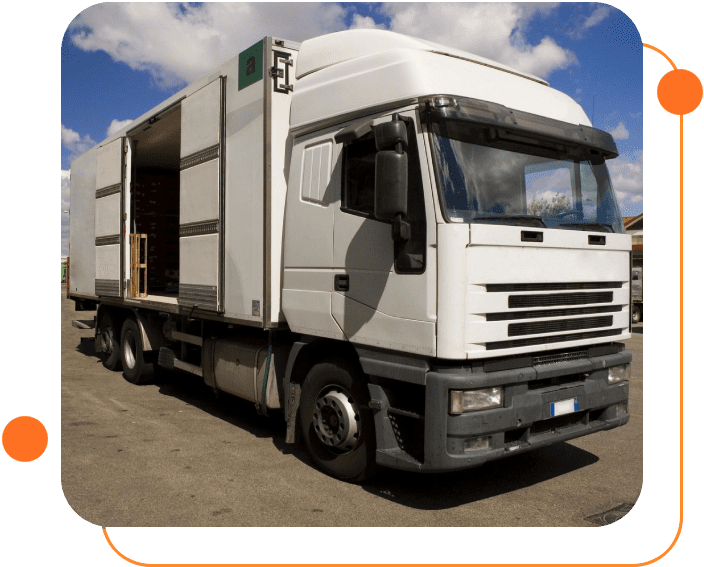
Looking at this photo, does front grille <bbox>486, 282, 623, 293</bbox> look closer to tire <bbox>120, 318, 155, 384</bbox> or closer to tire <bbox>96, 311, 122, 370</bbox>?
tire <bbox>120, 318, 155, 384</bbox>

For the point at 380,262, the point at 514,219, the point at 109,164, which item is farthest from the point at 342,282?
the point at 109,164

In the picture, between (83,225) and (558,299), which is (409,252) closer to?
(558,299)

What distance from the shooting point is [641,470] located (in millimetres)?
5586

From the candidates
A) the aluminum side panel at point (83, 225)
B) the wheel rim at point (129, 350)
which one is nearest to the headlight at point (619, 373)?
the wheel rim at point (129, 350)

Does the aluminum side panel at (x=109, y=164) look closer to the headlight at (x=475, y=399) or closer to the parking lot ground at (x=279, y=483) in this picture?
the parking lot ground at (x=279, y=483)

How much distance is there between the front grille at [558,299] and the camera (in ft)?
15.2

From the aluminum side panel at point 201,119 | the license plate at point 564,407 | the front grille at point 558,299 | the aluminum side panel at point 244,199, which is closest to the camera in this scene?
the front grille at point 558,299

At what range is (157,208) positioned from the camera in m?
11.2

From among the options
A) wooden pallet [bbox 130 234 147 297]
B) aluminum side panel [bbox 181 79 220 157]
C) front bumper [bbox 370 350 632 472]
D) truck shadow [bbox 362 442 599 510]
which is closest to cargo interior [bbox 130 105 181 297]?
wooden pallet [bbox 130 234 147 297]

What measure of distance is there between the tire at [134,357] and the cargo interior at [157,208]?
668mm

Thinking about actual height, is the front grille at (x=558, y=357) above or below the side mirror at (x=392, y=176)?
below

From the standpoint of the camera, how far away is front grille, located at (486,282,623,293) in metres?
4.54

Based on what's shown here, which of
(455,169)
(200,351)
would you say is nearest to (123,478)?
(200,351)

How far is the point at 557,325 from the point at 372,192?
5.82 ft
